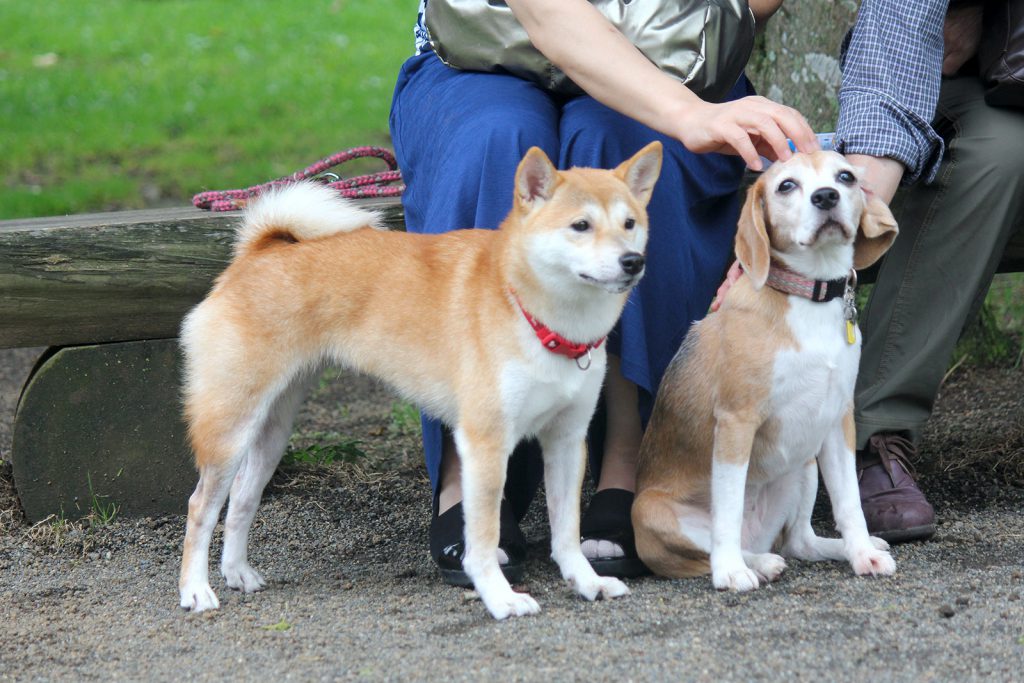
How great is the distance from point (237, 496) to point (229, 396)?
1.14 ft

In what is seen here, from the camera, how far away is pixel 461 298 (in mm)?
2812

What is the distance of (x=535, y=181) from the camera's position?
2.67 metres

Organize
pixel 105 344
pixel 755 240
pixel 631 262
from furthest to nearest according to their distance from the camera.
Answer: pixel 105 344 → pixel 755 240 → pixel 631 262

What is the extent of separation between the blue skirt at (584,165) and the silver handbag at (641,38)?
53 mm

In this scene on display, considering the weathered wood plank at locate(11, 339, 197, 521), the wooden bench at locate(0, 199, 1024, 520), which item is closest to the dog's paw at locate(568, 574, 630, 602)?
the wooden bench at locate(0, 199, 1024, 520)

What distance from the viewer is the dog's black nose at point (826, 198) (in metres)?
2.69

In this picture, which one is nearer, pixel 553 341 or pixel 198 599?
pixel 553 341

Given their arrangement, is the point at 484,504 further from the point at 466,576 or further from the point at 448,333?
the point at 448,333

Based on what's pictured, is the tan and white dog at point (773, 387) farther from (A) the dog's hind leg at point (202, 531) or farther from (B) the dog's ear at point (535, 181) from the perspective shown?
(A) the dog's hind leg at point (202, 531)

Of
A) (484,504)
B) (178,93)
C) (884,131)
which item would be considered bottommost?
(178,93)

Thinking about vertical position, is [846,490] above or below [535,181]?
below

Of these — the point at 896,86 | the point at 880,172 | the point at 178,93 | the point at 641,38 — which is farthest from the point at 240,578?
the point at 178,93

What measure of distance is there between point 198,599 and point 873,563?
1.56m

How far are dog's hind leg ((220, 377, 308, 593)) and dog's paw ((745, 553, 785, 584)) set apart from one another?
3.84 feet
